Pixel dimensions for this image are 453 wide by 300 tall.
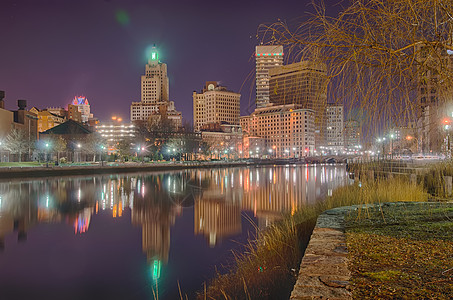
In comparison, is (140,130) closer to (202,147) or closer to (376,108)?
(202,147)

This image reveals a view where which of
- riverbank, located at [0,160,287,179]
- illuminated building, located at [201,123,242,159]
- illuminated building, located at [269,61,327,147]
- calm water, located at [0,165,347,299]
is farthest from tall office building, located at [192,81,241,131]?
illuminated building, located at [269,61,327,147]

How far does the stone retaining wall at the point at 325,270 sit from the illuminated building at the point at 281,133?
487 feet

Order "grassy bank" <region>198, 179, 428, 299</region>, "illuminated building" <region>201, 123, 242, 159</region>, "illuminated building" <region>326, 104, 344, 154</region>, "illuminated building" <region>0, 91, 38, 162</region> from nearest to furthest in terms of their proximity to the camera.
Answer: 1. "illuminated building" <region>326, 104, 344, 154</region>
2. "grassy bank" <region>198, 179, 428, 299</region>
3. "illuminated building" <region>0, 91, 38, 162</region>
4. "illuminated building" <region>201, 123, 242, 159</region>

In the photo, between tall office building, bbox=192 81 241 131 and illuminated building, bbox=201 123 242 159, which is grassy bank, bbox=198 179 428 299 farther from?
tall office building, bbox=192 81 241 131

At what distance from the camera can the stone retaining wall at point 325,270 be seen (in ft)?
10.1

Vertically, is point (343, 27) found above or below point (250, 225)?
above

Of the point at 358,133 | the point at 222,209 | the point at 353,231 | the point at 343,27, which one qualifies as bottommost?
the point at 222,209

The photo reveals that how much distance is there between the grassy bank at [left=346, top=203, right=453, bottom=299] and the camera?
9.78 feet

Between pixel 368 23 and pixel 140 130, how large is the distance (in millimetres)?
76896

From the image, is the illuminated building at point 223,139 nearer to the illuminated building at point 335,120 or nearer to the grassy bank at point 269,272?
the illuminated building at point 335,120

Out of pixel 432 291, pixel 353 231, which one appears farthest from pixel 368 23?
pixel 353 231

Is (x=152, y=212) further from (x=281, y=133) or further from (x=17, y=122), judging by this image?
(x=281, y=133)

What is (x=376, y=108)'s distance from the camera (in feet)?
11.8

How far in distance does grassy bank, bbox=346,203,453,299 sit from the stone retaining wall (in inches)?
4.4
